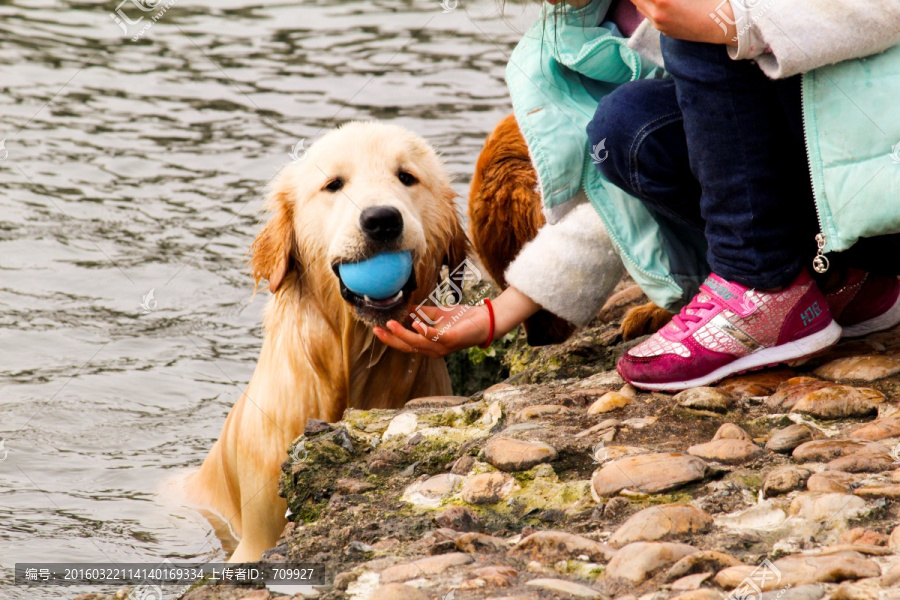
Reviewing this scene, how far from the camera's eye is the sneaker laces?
3.15 metres

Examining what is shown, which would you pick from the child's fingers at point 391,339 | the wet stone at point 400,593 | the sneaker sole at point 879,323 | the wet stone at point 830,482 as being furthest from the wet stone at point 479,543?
the sneaker sole at point 879,323

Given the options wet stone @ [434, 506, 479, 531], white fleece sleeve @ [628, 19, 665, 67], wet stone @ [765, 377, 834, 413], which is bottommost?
wet stone @ [434, 506, 479, 531]

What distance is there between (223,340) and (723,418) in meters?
3.92

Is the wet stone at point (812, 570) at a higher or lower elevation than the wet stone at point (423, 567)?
higher

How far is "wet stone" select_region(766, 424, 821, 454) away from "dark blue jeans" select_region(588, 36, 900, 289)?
495 millimetres

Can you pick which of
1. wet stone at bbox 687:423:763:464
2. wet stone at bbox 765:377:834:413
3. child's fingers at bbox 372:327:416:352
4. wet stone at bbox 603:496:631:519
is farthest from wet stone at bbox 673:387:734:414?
child's fingers at bbox 372:327:416:352

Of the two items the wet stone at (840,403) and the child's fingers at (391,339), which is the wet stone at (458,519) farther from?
the child's fingers at (391,339)

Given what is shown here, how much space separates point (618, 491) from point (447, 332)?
1256mm

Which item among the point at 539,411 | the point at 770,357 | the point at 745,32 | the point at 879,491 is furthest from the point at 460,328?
the point at 879,491

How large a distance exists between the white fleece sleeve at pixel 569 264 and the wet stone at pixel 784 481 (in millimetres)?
1270

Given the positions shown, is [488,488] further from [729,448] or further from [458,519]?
[729,448]

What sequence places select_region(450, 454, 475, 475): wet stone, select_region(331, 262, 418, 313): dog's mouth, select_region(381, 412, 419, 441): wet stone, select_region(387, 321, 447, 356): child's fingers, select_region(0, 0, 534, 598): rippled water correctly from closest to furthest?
select_region(450, 454, 475, 475): wet stone
select_region(381, 412, 419, 441): wet stone
select_region(387, 321, 447, 356): child's fingers
select_region(331, 262, 418, 313): dog's mouth
select_region(0, 0, 534, 598): rippled water

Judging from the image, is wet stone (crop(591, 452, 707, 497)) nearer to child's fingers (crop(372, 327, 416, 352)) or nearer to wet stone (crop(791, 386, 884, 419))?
wet stone (crop(791, 386, 884, 419))

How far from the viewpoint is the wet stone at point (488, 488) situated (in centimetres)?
269
